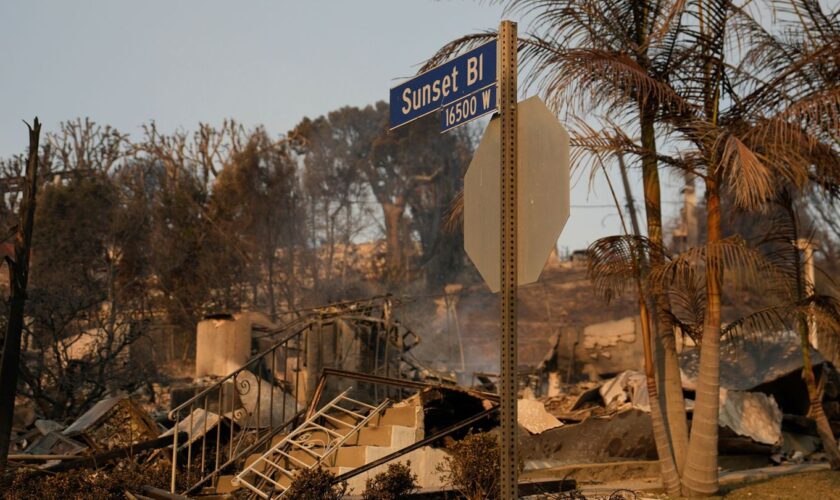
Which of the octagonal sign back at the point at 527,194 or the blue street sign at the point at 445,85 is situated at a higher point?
the blue street sign at the point at 445,85

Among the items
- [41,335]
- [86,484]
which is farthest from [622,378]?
[41,335]

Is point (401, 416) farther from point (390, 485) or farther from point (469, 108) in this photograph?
point (469, 108)

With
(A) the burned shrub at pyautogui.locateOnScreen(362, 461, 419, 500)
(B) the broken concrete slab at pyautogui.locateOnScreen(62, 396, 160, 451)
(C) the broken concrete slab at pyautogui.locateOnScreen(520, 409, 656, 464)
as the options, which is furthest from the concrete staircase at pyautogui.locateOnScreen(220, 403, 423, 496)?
(C) the broken concrete slab at pyautogui.locateOnScreen(520, 409, 656, 464)

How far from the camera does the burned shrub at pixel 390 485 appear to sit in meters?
8.51

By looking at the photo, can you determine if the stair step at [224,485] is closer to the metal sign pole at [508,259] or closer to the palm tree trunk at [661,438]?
the palm tree trunk at [661,438]

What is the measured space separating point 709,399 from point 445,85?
267 inches

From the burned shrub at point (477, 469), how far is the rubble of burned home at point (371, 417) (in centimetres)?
34

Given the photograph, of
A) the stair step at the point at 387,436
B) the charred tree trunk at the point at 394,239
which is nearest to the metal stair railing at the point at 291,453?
the stair step at the point at 387,436

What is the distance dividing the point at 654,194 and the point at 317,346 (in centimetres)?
Result: 855

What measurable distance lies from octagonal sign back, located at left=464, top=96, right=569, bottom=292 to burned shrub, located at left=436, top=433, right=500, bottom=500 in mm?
3425

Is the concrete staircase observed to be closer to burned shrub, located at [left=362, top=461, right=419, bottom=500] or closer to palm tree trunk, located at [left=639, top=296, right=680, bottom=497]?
burned shrub, located at [left=362, top=461, right=419, bottom=500]

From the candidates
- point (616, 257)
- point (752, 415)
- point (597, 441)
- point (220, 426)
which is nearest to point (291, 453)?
point (220, 426)

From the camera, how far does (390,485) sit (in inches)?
336

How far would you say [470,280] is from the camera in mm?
64000
